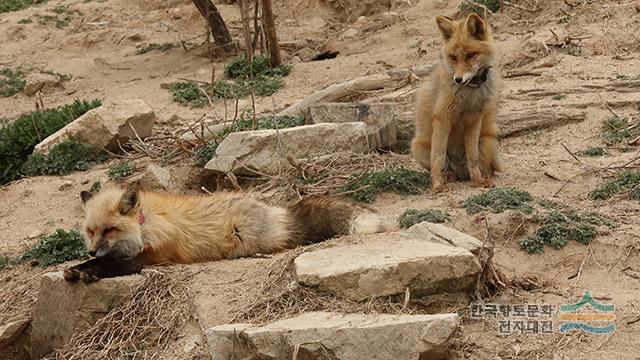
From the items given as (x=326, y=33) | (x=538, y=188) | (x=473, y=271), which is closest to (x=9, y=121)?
(x=326, y=33)

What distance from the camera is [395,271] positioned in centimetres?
573

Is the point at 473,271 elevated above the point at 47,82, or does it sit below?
above

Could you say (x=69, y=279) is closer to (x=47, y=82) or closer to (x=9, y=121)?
(x=9, y=121)

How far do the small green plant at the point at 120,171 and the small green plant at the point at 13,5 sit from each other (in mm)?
9928

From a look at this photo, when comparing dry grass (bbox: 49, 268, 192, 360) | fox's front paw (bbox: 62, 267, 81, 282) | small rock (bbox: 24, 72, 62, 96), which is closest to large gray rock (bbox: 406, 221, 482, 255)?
dry grass (bbox: 49, 268, 192, 360)

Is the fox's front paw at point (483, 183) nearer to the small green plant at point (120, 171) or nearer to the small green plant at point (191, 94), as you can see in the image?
the small green plant at point (120, 171)

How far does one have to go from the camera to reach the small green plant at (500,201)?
752 cm

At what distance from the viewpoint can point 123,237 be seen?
6742 mm

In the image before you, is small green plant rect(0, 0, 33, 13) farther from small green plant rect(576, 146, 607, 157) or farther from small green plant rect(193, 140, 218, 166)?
small green plant rect(576, 146, 607, 157)

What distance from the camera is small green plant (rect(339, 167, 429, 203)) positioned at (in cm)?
861

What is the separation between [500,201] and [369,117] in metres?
2.84

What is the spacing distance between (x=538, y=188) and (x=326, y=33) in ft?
28.1

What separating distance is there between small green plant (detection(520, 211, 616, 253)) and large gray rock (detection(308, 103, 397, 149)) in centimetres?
309

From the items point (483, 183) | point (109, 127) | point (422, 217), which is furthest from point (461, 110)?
point (109, 127)
